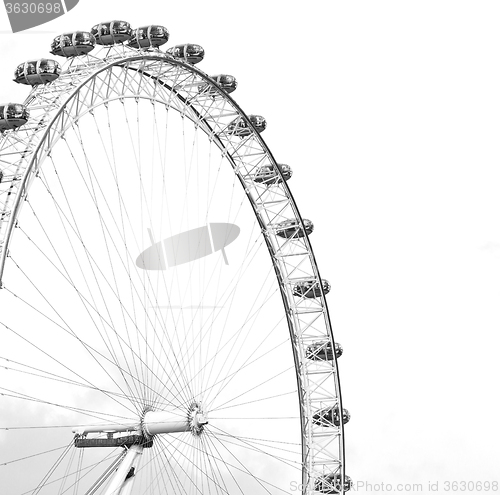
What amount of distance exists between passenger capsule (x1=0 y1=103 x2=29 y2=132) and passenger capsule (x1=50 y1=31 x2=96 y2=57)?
3.56m

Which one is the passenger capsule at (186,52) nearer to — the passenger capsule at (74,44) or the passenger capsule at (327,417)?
the passenger capsule at (74,44)

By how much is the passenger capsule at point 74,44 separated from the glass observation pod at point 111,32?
0.82 m

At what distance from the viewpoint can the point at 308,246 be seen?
30.7 meters

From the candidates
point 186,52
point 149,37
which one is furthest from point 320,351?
point 149,37

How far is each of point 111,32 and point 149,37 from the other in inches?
62.7

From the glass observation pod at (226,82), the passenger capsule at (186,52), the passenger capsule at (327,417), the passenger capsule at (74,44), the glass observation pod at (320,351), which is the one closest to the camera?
the passenger capsule at (74,44)

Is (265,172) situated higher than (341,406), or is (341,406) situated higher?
(265,172)

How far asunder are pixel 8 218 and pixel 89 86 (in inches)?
185

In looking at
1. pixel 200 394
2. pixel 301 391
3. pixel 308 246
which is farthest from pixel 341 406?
pixel 200 394

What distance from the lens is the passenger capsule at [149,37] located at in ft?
84.8

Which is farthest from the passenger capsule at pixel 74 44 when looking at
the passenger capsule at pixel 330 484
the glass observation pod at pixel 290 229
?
the passenger capsule at pixel 330 484

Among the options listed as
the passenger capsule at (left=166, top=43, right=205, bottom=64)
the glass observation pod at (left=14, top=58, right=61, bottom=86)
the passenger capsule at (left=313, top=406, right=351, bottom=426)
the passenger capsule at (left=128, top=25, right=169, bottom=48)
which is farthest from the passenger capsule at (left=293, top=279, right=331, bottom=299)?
the glass observation pod at (left=14, top=58, right=61, bottom=86)

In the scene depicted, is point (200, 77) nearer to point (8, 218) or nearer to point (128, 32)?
point (128, 32)

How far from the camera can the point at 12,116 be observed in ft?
66.6
